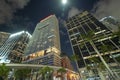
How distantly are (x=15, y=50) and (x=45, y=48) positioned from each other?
4149cm

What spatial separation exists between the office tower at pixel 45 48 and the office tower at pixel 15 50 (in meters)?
9.08

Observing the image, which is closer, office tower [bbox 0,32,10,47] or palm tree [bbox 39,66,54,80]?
palm tree [bbox 39,66,54,80]

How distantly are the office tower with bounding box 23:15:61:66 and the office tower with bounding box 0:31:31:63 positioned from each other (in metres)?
9.08

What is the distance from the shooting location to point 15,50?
155 metres

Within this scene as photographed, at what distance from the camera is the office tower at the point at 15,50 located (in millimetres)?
142062

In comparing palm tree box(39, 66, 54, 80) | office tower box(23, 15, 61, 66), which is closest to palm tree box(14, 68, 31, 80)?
palm tree box(39, 66, 54, 80)

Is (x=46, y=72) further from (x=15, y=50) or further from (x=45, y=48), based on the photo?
(x=15, y=50)

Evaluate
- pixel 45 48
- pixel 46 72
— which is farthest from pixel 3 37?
pixel 46 72

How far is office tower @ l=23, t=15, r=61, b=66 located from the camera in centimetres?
12950

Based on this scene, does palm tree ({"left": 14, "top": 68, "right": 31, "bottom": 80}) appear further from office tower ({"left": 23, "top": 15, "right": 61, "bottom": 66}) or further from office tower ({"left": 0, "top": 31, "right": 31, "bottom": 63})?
office tower ({"left": 0, "top": 31, "right": 31, "bottom": 63})

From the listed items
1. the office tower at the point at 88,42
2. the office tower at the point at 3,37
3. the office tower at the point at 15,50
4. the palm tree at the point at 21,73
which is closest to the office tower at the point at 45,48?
the office tower at the point at 15,50

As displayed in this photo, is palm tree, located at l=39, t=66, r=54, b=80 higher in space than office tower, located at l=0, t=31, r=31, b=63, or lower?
lower

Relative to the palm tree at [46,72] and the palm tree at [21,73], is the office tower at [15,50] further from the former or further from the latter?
the palm tree at [46,72]

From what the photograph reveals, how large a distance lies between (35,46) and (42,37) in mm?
17861
